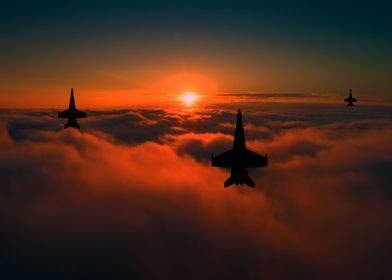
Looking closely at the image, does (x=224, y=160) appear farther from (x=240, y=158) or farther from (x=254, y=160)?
(x=254, y=160)

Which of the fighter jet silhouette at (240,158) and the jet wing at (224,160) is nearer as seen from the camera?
the fighter jet silhouette at (240,158)

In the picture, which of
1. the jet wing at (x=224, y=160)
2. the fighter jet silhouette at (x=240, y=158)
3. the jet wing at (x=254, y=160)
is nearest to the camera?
the fighter jet silhouette at (x=240, y=158)

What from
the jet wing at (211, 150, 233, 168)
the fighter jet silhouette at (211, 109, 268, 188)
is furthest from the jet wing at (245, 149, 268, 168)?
the jet wing at (211, 150, 233, 168)

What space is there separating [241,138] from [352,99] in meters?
50.7

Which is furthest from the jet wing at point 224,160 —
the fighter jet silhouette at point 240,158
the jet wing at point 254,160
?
the jet wing at point 254,160

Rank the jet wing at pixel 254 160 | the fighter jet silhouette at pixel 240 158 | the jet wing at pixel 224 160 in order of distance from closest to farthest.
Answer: the fighter jet silhouette at pixel 240 158
the jet wing at pixel 254 160
the jet wing at pixel 224 160

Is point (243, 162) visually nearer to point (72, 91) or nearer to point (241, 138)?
point (241, 138)

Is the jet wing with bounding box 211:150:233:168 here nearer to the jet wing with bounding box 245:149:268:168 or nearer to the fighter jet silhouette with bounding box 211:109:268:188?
the fighter jet silhouette with bounding box 211:109:268:188

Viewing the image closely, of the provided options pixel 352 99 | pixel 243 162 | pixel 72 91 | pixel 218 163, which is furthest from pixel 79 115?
pixel 352 99

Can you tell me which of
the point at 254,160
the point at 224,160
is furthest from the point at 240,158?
the point at 224,160

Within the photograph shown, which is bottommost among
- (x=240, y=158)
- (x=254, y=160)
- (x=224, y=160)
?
(x=224, y=160)

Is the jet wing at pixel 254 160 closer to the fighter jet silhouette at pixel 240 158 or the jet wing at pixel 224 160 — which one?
the fighter jet silhouette at pixel 240 158

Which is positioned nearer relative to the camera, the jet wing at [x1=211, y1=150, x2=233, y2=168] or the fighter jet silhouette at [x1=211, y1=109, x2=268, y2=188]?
the fighter jet silhouette at [x1=211, y1=109, x2=268, y2=188]

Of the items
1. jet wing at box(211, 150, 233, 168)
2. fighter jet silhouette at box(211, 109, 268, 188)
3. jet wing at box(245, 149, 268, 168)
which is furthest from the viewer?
jet wing at box(211, 150, 233, 168)
